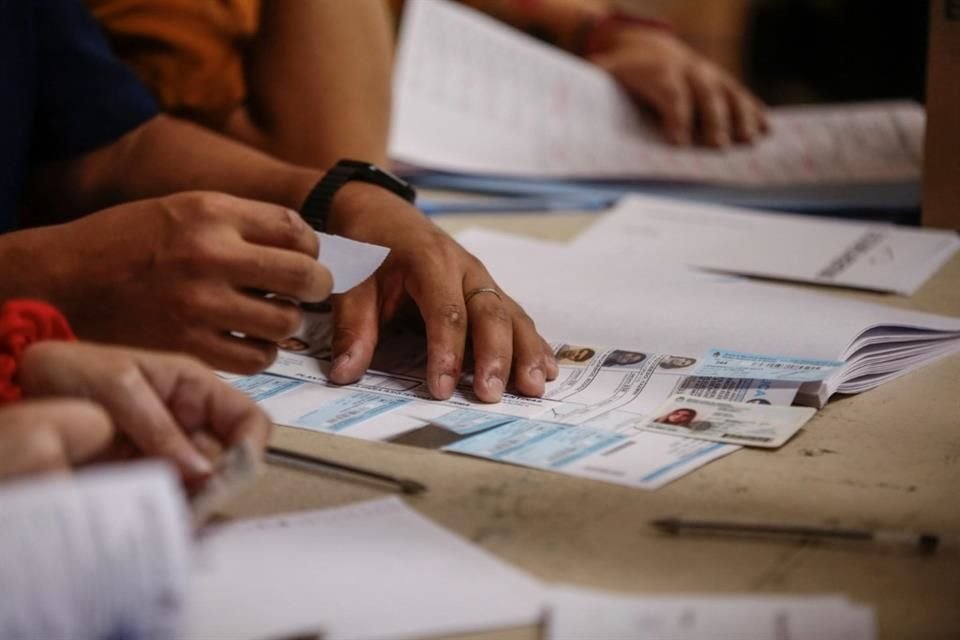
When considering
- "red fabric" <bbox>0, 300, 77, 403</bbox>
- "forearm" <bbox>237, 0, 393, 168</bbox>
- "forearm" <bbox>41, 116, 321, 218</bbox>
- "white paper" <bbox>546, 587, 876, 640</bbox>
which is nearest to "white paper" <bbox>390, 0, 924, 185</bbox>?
"forearm" <bbox>237, 0, 393, 168</bbox>

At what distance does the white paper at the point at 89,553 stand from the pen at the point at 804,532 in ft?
0.82

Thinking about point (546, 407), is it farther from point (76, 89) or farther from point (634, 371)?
point (76, 89)

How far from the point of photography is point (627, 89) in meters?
1.48

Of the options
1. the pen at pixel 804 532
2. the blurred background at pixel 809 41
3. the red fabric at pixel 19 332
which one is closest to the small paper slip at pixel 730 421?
the pen at pixel 804 532

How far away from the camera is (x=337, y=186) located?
0.86 metres

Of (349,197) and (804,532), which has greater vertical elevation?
(349,197)

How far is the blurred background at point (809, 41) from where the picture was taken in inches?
112

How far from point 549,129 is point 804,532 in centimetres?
90

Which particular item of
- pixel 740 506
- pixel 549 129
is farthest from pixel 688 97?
pixel 740 506

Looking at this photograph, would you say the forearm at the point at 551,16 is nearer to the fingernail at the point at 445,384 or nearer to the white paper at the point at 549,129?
the white paper at the point at 549,129

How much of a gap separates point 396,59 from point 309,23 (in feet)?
0.98

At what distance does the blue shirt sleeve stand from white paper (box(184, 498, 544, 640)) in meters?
0.53

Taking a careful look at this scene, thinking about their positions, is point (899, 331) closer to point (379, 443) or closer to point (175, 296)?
point (379, 443)

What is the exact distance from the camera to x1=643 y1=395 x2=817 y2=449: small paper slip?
2.19ft
